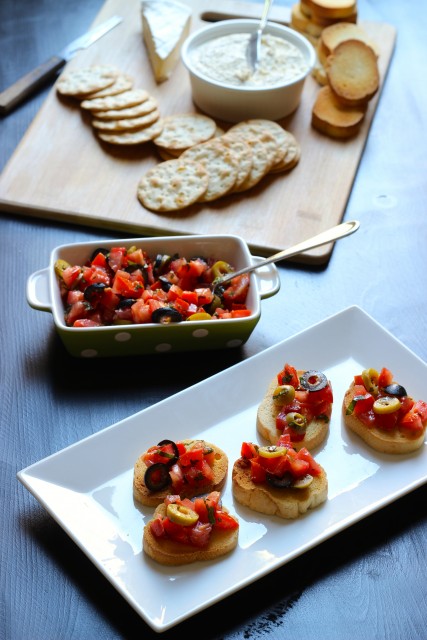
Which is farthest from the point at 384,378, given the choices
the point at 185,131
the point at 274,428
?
the point at 185,131

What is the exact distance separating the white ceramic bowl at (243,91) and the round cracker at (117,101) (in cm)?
21

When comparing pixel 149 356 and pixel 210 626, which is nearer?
pixel 210 626

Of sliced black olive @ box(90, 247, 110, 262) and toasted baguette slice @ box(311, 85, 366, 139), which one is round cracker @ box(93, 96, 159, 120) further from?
sliced black olive @ box(90, 247, 110, 262)

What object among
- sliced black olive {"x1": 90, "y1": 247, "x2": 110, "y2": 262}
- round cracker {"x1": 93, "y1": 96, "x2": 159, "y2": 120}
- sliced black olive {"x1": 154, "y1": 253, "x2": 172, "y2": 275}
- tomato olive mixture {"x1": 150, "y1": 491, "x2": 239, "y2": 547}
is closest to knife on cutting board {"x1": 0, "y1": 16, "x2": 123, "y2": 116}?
round cracker {"x1": 93, "y1": 96, "x2": 159, "y2": 120}

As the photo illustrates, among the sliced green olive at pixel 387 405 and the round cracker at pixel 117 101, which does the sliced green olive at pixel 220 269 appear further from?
the round cracker at pixel 117 101

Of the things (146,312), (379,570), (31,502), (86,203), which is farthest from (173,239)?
(379,570)

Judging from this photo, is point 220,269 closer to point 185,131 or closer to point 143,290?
point 143,290

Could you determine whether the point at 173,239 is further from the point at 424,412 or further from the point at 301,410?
the point at 424,412

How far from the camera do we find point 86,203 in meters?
2.79

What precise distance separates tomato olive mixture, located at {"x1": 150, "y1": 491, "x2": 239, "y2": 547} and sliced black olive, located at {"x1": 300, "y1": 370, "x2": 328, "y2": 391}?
1.36 ft

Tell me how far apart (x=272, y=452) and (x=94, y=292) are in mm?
672

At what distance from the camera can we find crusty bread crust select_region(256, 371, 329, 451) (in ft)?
6.61

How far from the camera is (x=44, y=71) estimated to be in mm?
3311

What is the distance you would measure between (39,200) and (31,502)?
3.94 feet
